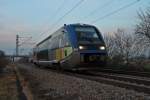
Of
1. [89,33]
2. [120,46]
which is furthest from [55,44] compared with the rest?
[120,46]

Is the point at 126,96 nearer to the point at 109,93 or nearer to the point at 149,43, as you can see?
the point at 109,93

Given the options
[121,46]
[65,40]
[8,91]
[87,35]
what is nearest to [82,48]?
[87,35]

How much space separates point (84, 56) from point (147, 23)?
2432cm

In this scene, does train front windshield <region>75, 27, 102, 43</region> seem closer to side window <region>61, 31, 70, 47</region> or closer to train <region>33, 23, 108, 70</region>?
train <region>33, 23, 108, 70</region>

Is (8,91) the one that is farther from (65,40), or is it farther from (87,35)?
(87,35)

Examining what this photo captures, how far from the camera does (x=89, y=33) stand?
2389 centimetres

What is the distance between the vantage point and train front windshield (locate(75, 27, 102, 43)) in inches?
917

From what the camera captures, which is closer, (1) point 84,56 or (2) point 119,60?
(1) point 84,56

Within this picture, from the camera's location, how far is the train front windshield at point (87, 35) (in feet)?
76.4

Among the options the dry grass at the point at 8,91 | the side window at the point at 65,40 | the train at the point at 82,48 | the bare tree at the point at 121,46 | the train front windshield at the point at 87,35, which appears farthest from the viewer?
the bare tree at the point at 121,46

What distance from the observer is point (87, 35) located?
23625 millimetres

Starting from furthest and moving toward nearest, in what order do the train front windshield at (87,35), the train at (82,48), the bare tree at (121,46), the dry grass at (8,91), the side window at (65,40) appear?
the bare tree at (121,46) → the side window at (65,40) → the train front windshield at (87,35) → the train at (82,48) → the dry grass at (8,91)

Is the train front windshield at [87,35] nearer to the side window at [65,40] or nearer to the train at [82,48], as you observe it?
the train at [82,48]

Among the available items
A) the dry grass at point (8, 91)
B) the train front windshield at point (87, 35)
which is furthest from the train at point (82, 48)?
the dry grass at point (8, 91)
